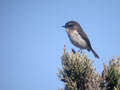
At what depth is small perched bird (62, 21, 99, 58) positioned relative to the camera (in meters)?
10.3

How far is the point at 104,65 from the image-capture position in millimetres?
3969

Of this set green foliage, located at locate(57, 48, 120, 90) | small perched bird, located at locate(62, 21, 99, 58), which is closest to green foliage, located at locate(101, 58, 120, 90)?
green foliage, located at locate(57, 48, 120, 90)

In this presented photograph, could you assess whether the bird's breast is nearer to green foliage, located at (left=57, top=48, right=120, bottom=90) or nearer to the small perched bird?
the small perched bird

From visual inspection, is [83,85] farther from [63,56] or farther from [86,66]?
[63,56]

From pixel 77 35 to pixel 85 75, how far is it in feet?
21.7

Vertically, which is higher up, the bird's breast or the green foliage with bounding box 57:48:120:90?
the bird's breast

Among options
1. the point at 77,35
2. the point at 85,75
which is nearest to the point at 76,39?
the point at 77,35

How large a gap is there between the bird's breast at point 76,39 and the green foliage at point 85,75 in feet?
19.5

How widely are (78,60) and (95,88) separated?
89 cm

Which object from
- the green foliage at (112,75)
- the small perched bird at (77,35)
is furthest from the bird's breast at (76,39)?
the green foliage at (112,75)

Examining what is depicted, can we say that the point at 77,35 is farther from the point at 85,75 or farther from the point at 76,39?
the point at 85,75

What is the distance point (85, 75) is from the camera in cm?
402

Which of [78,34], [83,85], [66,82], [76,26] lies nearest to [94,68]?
[83,85]

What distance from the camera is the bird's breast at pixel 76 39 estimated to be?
10.2 metres
